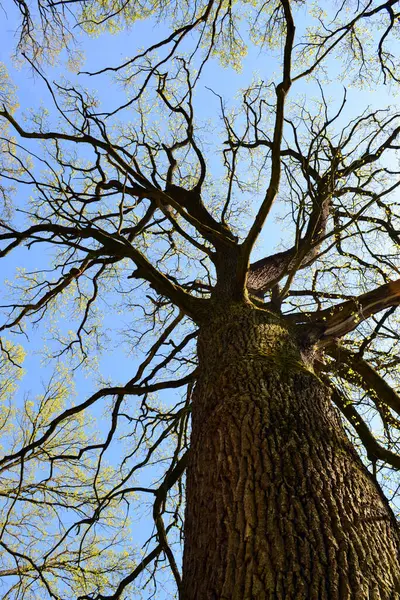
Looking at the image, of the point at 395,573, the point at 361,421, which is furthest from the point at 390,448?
the point at 395,573

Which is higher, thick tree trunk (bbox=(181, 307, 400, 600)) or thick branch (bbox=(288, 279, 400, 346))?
thick branch (bbox=(288, 279, 400, 346))

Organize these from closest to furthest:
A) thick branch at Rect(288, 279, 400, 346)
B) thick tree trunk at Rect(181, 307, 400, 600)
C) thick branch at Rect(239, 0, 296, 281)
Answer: thick tree trunk at Rect(181, 307, 400, 600)
thick branch at Rect(239, 0, 296, 281)
thick branch at Rect(288, 279, 400, 346)

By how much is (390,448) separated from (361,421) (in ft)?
0.97

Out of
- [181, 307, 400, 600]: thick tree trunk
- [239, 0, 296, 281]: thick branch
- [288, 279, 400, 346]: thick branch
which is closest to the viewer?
[181, 307, 400, 600]: thick tree trunk

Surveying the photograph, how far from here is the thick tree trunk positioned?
154 cm

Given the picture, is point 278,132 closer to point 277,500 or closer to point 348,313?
point 348,313

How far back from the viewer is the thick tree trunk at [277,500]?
60.4 inches

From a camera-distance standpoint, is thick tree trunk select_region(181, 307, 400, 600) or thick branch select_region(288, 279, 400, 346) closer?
thick tree trunk select_region(181, 307, 400, 600)

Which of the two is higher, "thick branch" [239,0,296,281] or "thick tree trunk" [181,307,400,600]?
"thick branch" [239,0,296,281]

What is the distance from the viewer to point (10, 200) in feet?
16.9

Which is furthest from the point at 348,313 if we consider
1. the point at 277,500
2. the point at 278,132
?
the point at 277,500

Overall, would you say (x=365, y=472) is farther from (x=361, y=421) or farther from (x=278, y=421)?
(x=361, y=421)

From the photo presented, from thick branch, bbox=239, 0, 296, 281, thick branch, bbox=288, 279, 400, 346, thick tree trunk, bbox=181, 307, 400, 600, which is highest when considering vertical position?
thick branch, bbox=239, 0, 296, 281

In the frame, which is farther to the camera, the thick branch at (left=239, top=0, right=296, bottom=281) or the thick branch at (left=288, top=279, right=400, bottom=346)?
the thick branch at (left=288, top=279, right=400, bottom=346)
